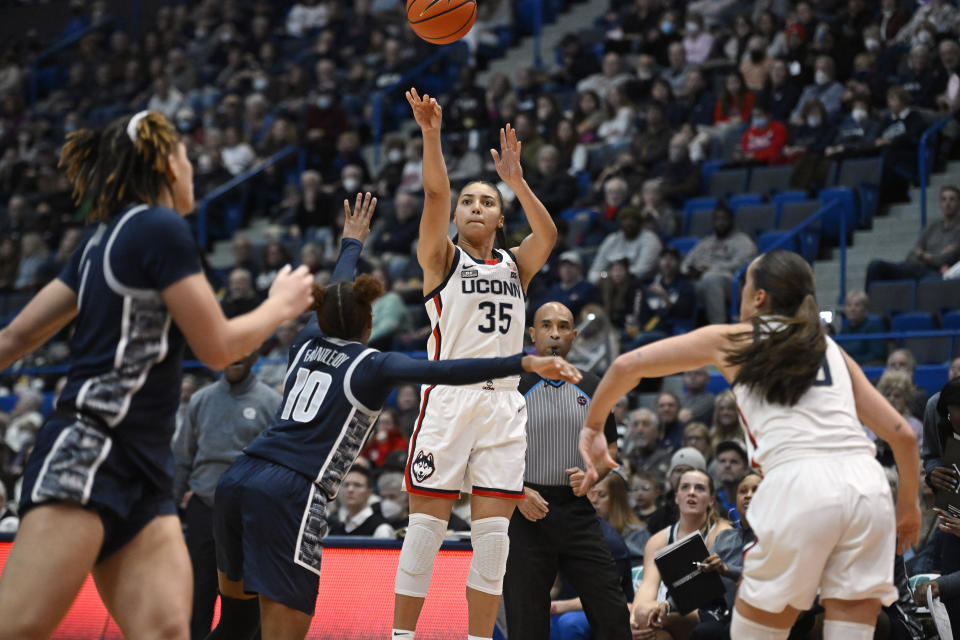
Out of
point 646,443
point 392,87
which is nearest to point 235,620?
point 646,443

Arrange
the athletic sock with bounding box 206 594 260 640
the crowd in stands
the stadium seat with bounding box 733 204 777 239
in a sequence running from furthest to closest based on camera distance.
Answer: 1. the stadium seat with bounding box 733 204 777 239
2. the crowd in stands
3. the athletic sock with bounding box 206 594 260 640

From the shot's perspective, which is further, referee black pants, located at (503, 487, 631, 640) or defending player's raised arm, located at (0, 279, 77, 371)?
referee black pants, located at (503, 487, 631, 640)

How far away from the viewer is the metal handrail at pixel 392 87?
711 inches

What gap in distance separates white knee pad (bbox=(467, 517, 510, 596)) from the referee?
677mm

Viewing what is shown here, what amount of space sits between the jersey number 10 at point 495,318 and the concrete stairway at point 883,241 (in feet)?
24.6

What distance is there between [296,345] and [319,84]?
14.7m

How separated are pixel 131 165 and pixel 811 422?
2.49 m

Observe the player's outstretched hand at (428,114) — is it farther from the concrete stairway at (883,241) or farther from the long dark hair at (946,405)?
the concrete stairway at (883,241)

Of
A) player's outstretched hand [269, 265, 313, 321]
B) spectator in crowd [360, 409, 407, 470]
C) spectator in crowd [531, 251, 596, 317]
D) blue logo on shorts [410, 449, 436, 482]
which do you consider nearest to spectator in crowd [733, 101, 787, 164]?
spectator in crowd [531, 251, 596, 317]

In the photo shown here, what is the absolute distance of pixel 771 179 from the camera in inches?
543

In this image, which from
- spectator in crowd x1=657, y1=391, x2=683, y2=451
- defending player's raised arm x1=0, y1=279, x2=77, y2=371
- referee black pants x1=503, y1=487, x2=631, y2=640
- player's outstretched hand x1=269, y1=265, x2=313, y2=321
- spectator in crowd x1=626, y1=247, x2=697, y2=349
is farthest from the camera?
spectator in crowd x1=626, y1=247, x2=697, y2=349

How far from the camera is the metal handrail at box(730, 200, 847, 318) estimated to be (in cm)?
1176

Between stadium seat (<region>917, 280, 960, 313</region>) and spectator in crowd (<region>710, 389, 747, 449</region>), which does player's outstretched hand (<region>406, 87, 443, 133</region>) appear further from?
stadium seat (<region>917, 280, 960, 313</region>)

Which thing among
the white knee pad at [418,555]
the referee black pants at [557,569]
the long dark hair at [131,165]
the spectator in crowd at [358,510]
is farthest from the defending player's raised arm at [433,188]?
the spectator in crowd at [358,510]
